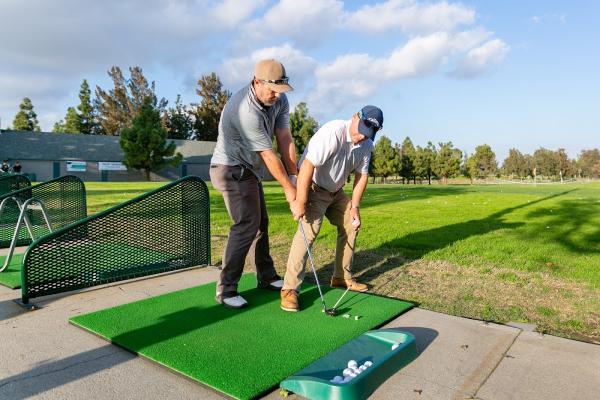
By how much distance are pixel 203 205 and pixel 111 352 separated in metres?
2.82

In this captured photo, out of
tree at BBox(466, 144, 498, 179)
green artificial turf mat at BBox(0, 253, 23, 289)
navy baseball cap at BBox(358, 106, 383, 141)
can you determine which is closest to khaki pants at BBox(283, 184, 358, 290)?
navy baseball cap at BBox(358, 106, 383, 141)

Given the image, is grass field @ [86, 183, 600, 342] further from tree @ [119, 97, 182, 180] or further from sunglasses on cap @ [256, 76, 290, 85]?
tree @ [119, 97, 182, 180]

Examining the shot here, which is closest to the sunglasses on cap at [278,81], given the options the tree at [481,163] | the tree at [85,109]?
the tree at [481,163]

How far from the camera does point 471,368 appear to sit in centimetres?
293

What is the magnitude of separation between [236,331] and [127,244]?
7.50 ft

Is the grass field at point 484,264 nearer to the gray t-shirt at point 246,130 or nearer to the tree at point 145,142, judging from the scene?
the gray t-shirt at point 246,130

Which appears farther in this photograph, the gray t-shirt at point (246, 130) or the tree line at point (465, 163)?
the tree line at point (465, 163)

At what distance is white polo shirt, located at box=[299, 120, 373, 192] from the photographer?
4102 mm

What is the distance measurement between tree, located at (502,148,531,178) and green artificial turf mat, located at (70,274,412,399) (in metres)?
94.9

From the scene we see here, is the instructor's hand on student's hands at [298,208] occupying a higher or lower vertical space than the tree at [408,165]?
lower

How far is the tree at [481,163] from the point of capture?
70338 millimetres

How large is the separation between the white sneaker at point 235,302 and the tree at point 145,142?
45190 mm

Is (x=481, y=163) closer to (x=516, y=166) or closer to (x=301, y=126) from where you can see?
(x=516, y=166)

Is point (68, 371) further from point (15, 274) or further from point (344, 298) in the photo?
point (15, 274)
